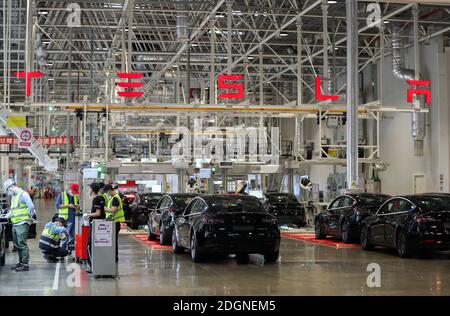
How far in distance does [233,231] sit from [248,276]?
1.82m

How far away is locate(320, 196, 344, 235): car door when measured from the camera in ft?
67.0

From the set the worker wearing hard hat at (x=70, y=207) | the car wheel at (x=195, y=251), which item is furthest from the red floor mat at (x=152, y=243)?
the car wheel at (x=195, y=251)

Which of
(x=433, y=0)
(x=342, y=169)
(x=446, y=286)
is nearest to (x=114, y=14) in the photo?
(x=433, y=0)

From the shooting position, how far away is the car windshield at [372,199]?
19.1 m

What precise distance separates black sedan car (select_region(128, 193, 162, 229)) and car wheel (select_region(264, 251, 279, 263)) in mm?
11249

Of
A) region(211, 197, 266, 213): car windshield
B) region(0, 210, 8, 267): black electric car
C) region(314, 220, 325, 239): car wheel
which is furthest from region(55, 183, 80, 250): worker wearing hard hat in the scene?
region(314, 220, 325, 239): car wheel

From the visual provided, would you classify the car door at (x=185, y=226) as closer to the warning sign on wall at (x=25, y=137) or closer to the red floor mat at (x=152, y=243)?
the red floor mat at (x=152, y=243)

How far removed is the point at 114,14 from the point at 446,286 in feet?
66.7

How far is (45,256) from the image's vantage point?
49.3 feet

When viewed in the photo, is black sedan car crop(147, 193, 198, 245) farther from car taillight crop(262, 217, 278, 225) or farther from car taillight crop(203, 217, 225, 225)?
car taillight crop(262, 217, 278, 225)

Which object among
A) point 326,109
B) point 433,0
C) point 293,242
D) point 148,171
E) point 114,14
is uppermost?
point 114,14

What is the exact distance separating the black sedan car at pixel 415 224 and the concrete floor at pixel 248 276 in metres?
0.34

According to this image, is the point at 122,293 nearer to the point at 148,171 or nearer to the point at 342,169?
the point at 148,171

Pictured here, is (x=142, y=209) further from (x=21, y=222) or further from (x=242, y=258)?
(x=21, y=222)
